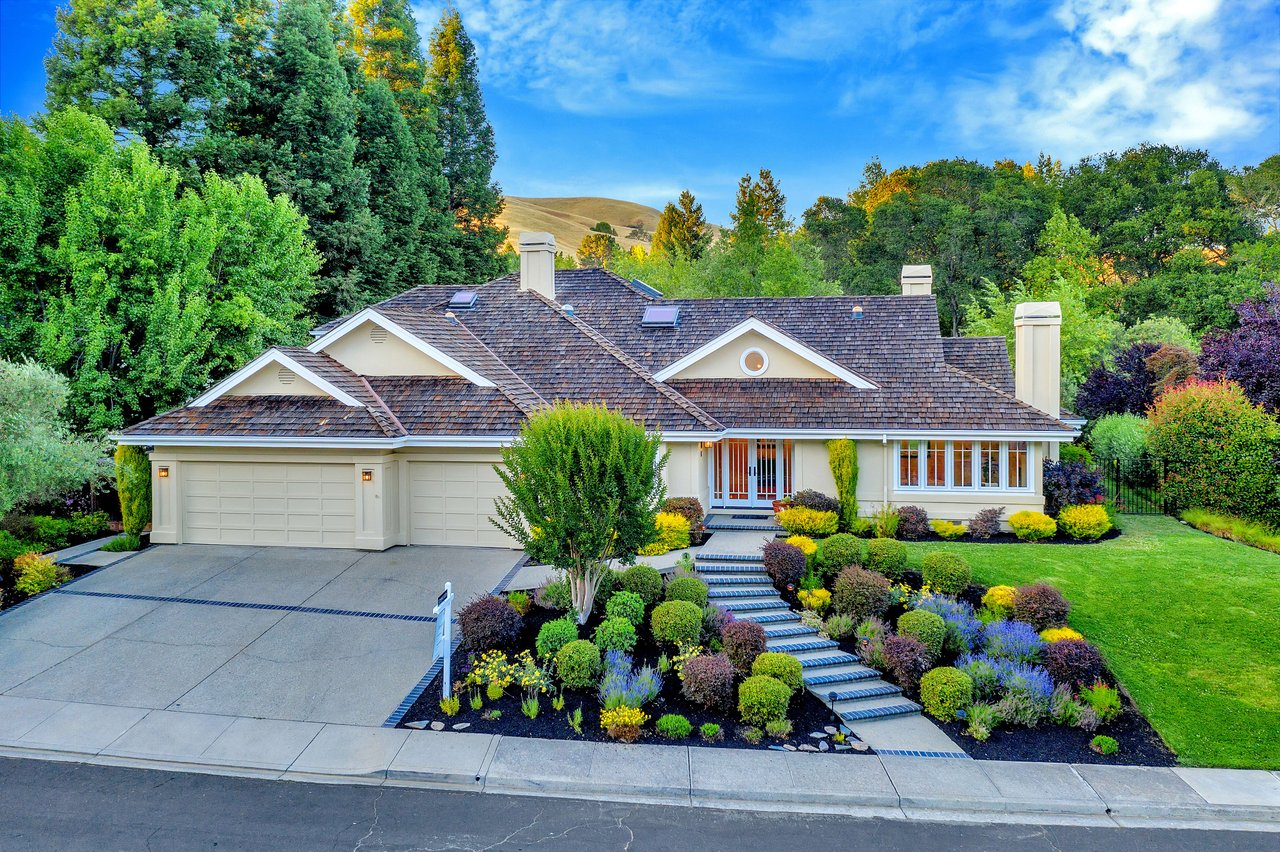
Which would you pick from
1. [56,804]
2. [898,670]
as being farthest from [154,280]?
[898,670]

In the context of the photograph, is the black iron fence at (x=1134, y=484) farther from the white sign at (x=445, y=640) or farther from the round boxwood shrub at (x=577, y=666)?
the white sign at (x=445, y=640)

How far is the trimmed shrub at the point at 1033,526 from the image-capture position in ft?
57.8

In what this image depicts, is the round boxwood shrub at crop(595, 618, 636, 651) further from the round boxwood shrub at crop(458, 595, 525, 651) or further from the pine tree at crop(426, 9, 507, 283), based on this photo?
the pine tree at crop(426, 9, 507, 283)

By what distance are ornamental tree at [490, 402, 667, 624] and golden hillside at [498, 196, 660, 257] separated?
256 feet

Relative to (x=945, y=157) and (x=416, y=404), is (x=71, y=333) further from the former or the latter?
(x=945, y=157)

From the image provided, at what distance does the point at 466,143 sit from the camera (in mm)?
44031

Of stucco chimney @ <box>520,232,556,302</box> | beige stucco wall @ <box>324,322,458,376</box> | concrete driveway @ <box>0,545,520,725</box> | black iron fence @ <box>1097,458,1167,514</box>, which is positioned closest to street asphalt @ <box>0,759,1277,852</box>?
concrete driveway @ <box>0,545,520,725</box>

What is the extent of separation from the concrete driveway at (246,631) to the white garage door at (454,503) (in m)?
0.64

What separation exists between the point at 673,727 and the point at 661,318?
15925 mm

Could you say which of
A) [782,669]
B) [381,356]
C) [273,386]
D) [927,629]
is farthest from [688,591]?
[273,386]

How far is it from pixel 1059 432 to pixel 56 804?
19.3 meters

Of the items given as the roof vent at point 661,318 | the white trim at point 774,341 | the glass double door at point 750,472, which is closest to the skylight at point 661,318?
the roof vent at point 661,318

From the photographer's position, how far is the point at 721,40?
23.7 meters

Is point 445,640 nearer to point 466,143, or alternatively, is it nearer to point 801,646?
point 801,646
